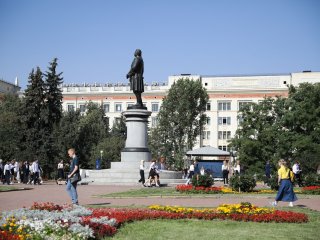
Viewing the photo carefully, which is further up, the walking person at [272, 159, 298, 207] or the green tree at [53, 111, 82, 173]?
the green tree at [53, 111, 82, 173]

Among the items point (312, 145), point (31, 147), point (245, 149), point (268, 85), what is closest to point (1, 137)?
point (31, 147)

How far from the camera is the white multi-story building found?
92.9m

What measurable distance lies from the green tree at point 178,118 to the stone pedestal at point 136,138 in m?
43.0

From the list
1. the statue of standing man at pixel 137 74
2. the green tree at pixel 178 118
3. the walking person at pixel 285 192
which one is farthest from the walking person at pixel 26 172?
the green tree at pixel 178 118

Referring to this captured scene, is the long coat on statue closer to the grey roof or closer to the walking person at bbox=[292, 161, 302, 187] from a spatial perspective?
the walking person at bbox=[292, 161, 302, 187]

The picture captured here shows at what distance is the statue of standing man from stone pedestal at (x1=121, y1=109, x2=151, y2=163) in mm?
997

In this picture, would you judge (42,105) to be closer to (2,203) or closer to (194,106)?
(194,106)

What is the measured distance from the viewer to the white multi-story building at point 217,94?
92938 millimetres

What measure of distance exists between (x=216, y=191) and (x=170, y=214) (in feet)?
33.8

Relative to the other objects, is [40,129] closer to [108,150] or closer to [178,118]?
[108,150]

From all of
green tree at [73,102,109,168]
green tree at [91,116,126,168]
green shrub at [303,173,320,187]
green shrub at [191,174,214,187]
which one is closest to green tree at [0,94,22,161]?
green tree at [73,102,109,168]

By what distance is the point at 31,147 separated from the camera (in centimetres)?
5366

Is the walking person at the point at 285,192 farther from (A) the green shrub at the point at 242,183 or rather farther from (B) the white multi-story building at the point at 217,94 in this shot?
(B) the white multi-story building at the point at 217,94

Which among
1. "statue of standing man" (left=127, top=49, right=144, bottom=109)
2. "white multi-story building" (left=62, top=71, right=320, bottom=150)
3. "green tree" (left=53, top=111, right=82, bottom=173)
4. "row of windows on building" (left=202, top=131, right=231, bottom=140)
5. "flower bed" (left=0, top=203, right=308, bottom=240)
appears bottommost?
"flower bed" (left=0, top=203, right=308, bottom=240)
